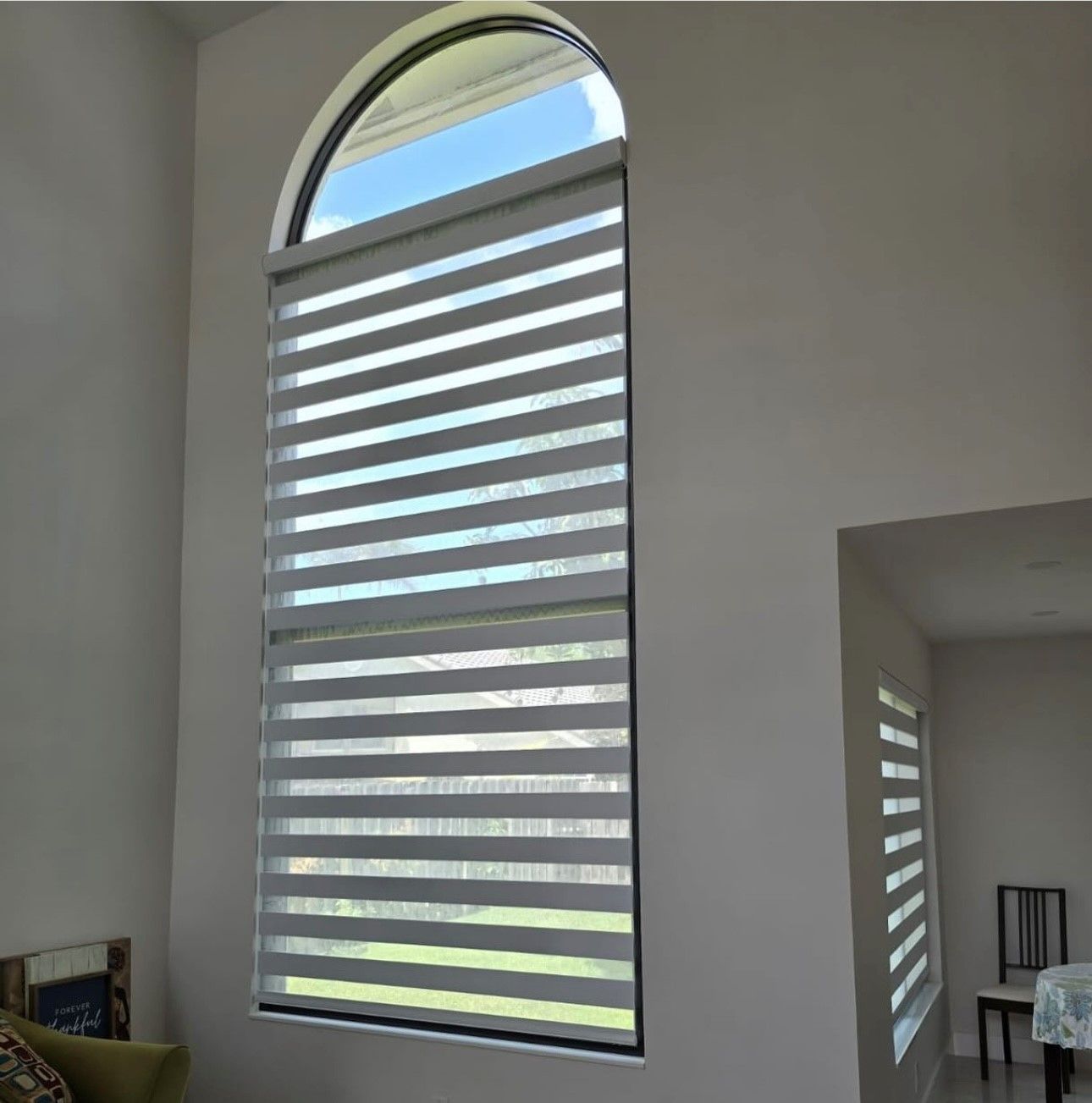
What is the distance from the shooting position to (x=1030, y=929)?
5.75 m

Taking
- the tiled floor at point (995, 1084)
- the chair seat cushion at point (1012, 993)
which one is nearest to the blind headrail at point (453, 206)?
the tiled floor at point (995, 1084)

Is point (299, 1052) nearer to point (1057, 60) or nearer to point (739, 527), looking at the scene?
point (739, 527)

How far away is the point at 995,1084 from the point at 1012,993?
454 mm

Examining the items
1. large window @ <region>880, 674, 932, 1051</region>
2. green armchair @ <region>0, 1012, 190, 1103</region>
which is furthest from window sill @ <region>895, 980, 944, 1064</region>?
green armchair @ <region>0, 1012, 190, 1103</region>

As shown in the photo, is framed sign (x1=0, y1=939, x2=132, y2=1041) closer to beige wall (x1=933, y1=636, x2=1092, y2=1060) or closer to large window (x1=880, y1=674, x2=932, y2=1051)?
large window (x1=880, y1=674, x2=932, y2=1051)

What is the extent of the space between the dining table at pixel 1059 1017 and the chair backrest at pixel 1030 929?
110 centimetres

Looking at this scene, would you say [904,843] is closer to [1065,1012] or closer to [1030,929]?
[1065,1012]

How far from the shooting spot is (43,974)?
3686mm

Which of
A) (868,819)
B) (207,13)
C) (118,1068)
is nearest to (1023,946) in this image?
(868,819)

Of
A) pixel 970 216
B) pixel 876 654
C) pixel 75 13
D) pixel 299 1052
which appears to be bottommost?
pixel 299 1052

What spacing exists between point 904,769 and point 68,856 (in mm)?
3699

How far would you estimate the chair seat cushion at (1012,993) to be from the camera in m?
5.40

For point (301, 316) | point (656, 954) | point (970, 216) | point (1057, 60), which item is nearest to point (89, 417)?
point (301, 316)

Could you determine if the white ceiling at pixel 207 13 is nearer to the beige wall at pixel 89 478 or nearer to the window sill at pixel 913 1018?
the beige wall at pixel 89 478
